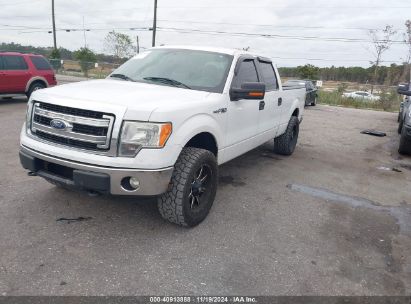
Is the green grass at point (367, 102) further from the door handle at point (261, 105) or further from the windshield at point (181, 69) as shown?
the windshield at point (181, 69)

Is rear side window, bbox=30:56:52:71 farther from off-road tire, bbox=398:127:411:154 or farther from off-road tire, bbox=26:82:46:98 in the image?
off-road tire, bbox=398:127:411:154

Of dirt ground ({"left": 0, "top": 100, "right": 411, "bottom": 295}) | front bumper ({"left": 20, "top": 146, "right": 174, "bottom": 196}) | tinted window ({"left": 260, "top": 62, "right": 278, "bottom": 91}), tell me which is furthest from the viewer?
tinted window ({"left": 260, "top": 62, "right": 278, "bottom": 91})

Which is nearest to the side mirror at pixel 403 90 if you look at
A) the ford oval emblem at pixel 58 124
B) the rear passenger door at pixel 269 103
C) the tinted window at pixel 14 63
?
the rear passenger door at pixel 269 103

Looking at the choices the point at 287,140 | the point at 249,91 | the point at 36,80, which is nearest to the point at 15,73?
the point at 36,80

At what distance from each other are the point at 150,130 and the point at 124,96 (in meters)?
0.50

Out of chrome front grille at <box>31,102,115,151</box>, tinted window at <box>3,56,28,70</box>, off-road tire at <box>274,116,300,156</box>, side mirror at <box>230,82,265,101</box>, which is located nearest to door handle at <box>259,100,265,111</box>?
side mirror at <box>230,82,265,101</box>

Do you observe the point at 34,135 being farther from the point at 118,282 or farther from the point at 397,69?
the point at 397,69

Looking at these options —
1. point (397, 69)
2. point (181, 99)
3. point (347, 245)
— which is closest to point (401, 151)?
point (347, 245)

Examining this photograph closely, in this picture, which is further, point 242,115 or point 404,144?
point 404,144

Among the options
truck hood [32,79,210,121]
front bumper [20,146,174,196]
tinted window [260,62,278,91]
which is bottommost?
front bumper [20,146,174,196]

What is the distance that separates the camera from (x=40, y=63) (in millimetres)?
12109

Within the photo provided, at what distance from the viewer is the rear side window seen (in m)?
11.9

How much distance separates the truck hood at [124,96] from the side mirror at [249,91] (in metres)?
0.37

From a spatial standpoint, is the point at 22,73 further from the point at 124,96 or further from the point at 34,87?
the point at 124,96
